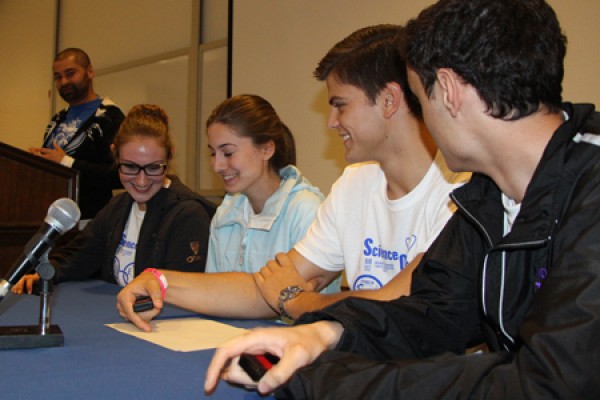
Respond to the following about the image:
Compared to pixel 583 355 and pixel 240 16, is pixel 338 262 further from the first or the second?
pixel 240 16

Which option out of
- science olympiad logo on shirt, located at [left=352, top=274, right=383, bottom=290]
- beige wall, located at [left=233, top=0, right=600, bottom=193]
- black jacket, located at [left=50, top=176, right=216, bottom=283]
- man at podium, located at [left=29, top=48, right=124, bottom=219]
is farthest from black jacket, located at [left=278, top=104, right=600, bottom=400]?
man at podium, located at [left=29, top=48, right=124, bottom=219]

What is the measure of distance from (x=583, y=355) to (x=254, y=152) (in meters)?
1.82

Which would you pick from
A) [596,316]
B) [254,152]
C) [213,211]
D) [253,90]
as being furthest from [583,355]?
[253,90]

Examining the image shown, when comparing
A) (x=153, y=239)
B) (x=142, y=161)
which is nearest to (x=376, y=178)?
(x=153, y=239)

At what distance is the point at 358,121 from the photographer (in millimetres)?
1858

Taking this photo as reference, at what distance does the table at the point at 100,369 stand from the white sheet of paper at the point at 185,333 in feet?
0.12

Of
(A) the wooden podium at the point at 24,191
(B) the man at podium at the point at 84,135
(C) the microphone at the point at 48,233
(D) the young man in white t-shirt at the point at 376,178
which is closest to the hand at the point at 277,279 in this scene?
(D) the young man in white t-shirt at the point at 376,178

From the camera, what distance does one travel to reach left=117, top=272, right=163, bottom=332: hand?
5.20ft

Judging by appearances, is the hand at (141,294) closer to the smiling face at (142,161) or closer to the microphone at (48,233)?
the microphone at (48,233)

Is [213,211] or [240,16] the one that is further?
[240,16]

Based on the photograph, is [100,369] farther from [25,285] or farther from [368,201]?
[25,285]

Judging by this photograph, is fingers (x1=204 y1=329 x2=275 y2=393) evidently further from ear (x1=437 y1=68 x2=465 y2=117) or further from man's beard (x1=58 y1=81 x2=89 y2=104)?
man's beard (x1=58 y1=81 x2=89 y2=104)

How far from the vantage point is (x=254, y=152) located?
2467 millimetres

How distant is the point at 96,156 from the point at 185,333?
267cm
